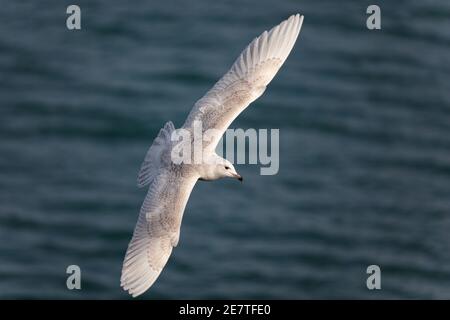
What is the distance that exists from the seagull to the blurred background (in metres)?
10.2

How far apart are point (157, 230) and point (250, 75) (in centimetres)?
244

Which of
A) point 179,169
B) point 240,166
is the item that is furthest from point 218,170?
point 240,166

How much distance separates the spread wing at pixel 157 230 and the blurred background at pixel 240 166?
10.7m

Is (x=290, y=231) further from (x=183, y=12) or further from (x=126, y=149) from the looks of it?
(x=183, y=12)

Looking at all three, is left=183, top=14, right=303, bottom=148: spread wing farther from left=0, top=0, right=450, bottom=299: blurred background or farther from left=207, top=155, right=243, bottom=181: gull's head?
left=0, top=0, right=450, bottom=299: blurred background

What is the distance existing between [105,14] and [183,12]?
7.38 feet

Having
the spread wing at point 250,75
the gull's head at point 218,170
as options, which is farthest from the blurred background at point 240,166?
the gull's head at point 218,170

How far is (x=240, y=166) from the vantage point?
2505 cm

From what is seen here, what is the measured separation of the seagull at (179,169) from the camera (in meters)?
Result: 12.6

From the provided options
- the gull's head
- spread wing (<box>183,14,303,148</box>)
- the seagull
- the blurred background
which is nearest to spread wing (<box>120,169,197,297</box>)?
the seagull

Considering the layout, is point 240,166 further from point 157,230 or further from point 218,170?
point 157,230

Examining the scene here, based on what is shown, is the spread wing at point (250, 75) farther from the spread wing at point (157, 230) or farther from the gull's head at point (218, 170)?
the spread wing at point (157, 230)

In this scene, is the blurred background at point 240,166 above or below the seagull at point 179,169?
above

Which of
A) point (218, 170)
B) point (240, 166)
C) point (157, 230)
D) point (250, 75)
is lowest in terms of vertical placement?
point (157, 230)
